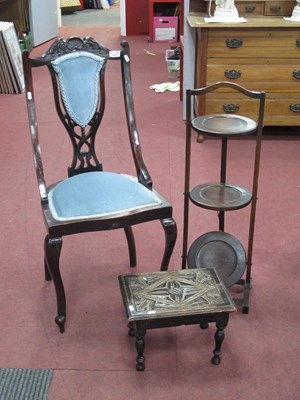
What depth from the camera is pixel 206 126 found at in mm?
2148

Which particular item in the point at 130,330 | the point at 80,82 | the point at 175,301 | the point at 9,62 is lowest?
the point at 130,330

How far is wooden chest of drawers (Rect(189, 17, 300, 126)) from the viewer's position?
3.66 meters

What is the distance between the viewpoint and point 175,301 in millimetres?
1896

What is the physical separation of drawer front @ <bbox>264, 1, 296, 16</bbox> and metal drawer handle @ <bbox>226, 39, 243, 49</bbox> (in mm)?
469

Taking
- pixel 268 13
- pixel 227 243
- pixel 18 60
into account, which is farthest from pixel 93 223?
pixel 18 60

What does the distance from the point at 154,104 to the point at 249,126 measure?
2.78 metres

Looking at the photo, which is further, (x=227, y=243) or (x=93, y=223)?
(x=227, y=243)

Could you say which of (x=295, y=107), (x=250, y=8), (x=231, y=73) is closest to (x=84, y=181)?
(x=231, y=73)

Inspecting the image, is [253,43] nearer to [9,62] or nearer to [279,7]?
[279,7]

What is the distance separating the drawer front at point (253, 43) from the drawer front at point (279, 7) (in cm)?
37

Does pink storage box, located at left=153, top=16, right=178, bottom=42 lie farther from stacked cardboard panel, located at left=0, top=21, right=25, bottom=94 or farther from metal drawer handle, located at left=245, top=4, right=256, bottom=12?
metal drawer handle, located at left=245, top=4, right=256, bottom=12

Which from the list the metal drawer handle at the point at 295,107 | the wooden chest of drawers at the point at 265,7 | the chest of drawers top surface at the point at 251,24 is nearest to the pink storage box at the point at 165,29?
the wooden chest of drawers at the point at 265,7

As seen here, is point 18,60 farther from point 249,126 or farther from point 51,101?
point 249,126

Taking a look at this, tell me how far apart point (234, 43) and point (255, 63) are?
0.68 ft
